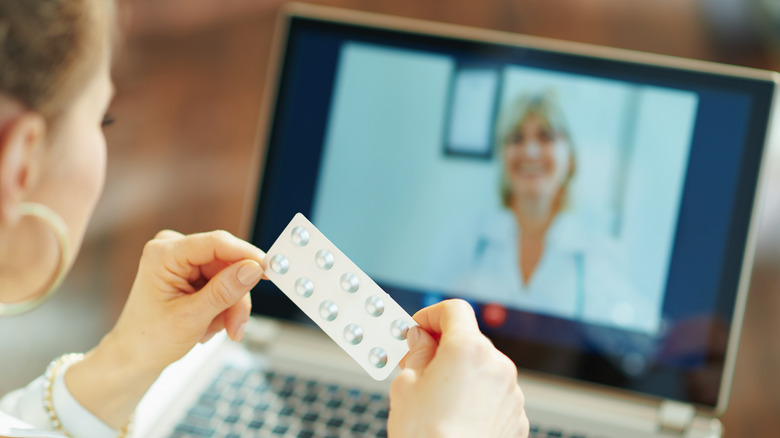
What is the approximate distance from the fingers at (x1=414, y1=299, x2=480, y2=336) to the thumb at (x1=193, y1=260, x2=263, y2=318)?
0.31 feet

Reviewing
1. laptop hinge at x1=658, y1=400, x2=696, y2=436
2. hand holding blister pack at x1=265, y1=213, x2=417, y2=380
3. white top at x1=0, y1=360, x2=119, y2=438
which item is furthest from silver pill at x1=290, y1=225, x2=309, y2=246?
laptop hinge at x1=658, y1=400, x2=696, y2=436

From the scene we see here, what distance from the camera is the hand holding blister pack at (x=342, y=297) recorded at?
1.33 feet

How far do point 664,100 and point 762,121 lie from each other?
0.08 metres

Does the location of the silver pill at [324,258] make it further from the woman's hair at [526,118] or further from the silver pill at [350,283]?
the woman's hair at [526,118]

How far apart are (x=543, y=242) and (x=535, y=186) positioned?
46 mm

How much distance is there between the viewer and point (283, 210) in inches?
25.2

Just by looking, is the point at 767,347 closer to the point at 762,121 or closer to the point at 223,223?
the point at 762,121

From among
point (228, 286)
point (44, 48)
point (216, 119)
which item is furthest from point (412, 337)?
point (216, 119)

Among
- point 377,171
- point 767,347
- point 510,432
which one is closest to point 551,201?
point 377,171

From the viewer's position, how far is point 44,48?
34cm

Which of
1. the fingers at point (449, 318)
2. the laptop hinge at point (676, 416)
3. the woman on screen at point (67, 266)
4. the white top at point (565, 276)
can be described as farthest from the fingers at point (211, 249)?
the laptop hinge at point (676, 416)

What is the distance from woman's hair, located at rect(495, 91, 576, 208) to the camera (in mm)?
619

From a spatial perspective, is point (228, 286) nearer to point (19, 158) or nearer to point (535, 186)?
point (19, 158)

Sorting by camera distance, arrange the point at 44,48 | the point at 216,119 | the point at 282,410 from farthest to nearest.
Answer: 1. the point at 216,119
2. the point at 282,410
3. the point at 44,48
